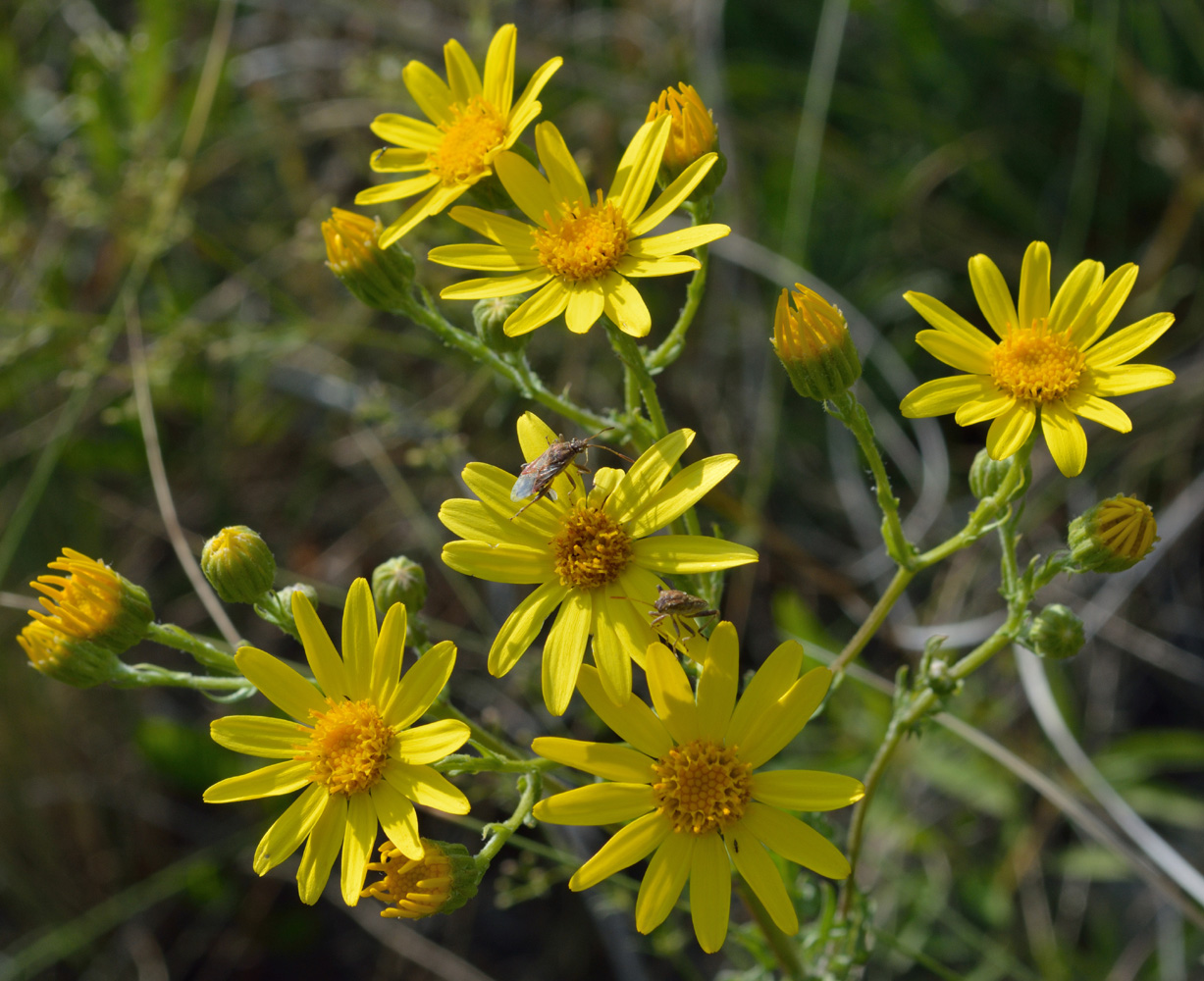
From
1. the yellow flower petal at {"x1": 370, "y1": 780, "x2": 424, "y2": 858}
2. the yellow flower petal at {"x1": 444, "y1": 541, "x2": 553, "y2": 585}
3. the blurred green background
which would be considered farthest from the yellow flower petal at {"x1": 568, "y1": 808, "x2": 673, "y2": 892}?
the blurred green background

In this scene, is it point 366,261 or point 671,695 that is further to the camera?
point 366,261

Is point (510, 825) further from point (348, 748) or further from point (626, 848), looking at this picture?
point (348, 748)

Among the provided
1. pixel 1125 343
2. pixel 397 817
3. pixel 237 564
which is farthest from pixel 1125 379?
pixel 237 564

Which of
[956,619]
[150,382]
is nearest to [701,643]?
[956,619]

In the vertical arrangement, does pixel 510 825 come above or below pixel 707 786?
below

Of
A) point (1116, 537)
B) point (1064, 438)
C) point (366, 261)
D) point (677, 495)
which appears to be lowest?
point (677, 495)

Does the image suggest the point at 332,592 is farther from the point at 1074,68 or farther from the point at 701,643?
the point at 1074,68
